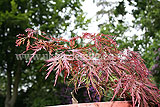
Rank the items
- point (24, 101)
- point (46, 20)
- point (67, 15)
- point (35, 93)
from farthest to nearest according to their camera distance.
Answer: point (24, 101), point (35, 93), point (67, 15), point (46, 20)

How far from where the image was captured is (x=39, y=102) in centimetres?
481

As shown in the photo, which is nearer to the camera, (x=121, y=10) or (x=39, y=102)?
(x=39, y=102)

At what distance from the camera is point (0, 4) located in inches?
163

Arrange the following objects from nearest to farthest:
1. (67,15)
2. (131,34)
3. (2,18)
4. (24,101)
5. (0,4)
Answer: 1. (2,18)
2. (0,4)
3. (67,15)
4. (24,101)
5. (131,34)

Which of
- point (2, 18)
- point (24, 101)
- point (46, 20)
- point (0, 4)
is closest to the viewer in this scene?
point (2, 18)

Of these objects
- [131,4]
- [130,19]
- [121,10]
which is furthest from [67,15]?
[130,19]

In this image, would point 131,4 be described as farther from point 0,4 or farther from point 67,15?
point 0,4

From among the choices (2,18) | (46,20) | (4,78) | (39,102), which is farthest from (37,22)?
(4,78)

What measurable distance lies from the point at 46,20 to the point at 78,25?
95 centimetres

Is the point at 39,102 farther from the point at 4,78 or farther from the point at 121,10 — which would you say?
the point at 121,10

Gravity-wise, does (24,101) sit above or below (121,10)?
below

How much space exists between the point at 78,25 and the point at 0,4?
203 cm

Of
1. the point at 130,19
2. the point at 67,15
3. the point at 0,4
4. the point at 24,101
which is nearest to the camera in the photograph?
the point at 0,4

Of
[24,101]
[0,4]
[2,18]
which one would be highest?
[0,4]
